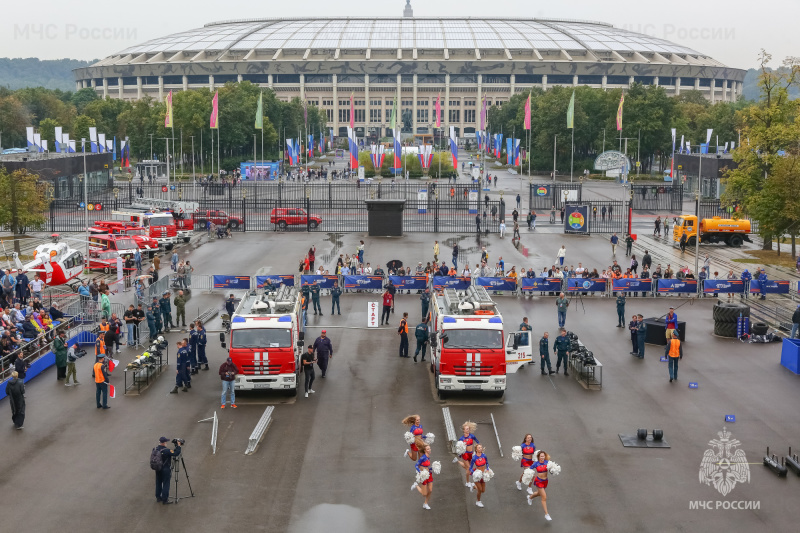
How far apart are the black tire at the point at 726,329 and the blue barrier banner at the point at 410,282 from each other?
13.0 m

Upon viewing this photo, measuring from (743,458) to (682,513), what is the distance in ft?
12.2

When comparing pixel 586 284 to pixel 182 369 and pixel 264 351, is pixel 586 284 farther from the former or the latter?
pixel 182 369

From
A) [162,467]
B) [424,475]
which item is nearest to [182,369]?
[162,467]

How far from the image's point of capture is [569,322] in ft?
115

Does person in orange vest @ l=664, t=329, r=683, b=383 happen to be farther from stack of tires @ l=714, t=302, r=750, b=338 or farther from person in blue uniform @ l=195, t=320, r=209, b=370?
person in blue uniform @ l=195, t=320, r=209, b=370

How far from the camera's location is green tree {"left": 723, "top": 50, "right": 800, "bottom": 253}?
1945 inches

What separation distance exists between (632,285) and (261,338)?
2160cm

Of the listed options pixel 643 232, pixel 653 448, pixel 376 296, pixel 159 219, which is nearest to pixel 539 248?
pixel 643 232

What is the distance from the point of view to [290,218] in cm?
6178

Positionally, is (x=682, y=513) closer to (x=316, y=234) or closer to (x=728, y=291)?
(x=728, y=291)

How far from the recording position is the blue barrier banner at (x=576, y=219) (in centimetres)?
6013

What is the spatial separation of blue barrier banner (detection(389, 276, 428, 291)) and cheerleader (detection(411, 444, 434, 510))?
75.7 ft

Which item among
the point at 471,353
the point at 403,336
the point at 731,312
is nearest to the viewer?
the point at 471,353

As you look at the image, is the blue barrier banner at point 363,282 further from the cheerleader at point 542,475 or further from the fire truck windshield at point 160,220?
the cheerleader at point 542,475
